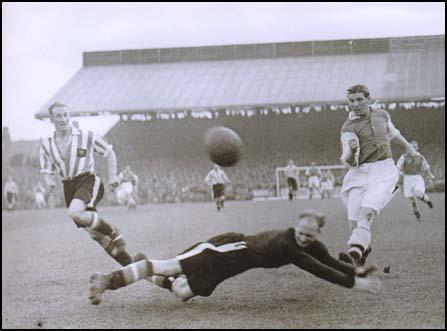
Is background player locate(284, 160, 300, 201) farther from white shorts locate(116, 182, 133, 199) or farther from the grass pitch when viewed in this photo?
white shorts locate(116, 182, 133, 199)

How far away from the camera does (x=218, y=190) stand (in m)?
5.78

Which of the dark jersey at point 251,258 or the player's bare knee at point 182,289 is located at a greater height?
the dark jersey at point 251,258

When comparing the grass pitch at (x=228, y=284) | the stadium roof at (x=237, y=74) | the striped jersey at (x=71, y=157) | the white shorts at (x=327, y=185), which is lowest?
the grass pitch at (x=228, y=284)

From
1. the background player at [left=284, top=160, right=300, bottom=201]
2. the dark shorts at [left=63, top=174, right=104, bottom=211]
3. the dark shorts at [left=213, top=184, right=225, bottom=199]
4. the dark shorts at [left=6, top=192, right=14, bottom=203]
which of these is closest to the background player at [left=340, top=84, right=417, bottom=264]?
the background player at [left=284, top=160, right=300, bottom=201]

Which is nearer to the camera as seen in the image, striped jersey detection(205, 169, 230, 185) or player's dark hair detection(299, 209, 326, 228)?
player's dark hair detection(299, 209, 326, 228)

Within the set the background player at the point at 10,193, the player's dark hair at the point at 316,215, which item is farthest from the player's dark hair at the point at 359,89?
the background player at the point at 10,193

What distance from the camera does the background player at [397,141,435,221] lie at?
18.0 feet

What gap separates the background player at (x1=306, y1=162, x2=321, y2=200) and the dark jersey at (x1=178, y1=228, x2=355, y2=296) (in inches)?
39.8

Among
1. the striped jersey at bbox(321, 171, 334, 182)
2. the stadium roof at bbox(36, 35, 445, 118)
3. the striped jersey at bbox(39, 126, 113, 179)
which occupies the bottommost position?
the striped jersey at bbox(321, 171, 334, 182)

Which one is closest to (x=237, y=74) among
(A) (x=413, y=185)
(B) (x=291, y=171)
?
(B) (x=291, y=171)

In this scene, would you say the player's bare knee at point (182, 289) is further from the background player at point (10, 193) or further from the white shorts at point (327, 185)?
the background player at point (10, 193)

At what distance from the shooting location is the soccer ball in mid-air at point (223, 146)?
5.35 metres

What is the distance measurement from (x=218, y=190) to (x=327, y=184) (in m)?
0.85

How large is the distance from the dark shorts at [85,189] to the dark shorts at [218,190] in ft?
3.16
